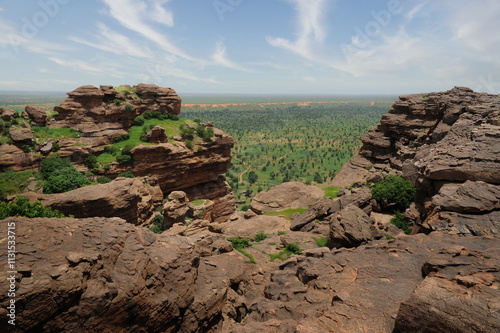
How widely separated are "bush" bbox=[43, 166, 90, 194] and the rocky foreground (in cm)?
2051

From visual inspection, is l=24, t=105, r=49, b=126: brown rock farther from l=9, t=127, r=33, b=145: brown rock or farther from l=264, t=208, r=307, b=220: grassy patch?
l=264, t=208, r=307, b=220: grassy patch

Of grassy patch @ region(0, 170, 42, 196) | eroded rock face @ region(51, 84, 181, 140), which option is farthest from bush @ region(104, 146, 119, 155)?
grassy patch @ region(0, 170, 42, 196)

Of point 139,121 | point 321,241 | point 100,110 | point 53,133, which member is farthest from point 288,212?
point 53,133

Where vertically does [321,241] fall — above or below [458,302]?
below

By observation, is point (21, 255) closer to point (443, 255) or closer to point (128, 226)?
point (128, 226)

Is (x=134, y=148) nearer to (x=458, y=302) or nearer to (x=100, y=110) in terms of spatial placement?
(x=100, y=110)

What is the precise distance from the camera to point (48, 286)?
8.12 metres

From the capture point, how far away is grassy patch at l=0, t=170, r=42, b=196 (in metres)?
28.1

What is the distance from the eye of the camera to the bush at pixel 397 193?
78.1 feet

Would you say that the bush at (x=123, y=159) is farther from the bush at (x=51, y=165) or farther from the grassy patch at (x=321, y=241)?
the grassy patch at (x=321, y=241)

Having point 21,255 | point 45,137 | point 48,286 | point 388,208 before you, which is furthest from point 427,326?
point 45,137

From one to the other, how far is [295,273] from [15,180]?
34.3m

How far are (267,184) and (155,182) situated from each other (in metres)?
53.0

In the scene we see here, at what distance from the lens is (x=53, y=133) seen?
36.0 m
